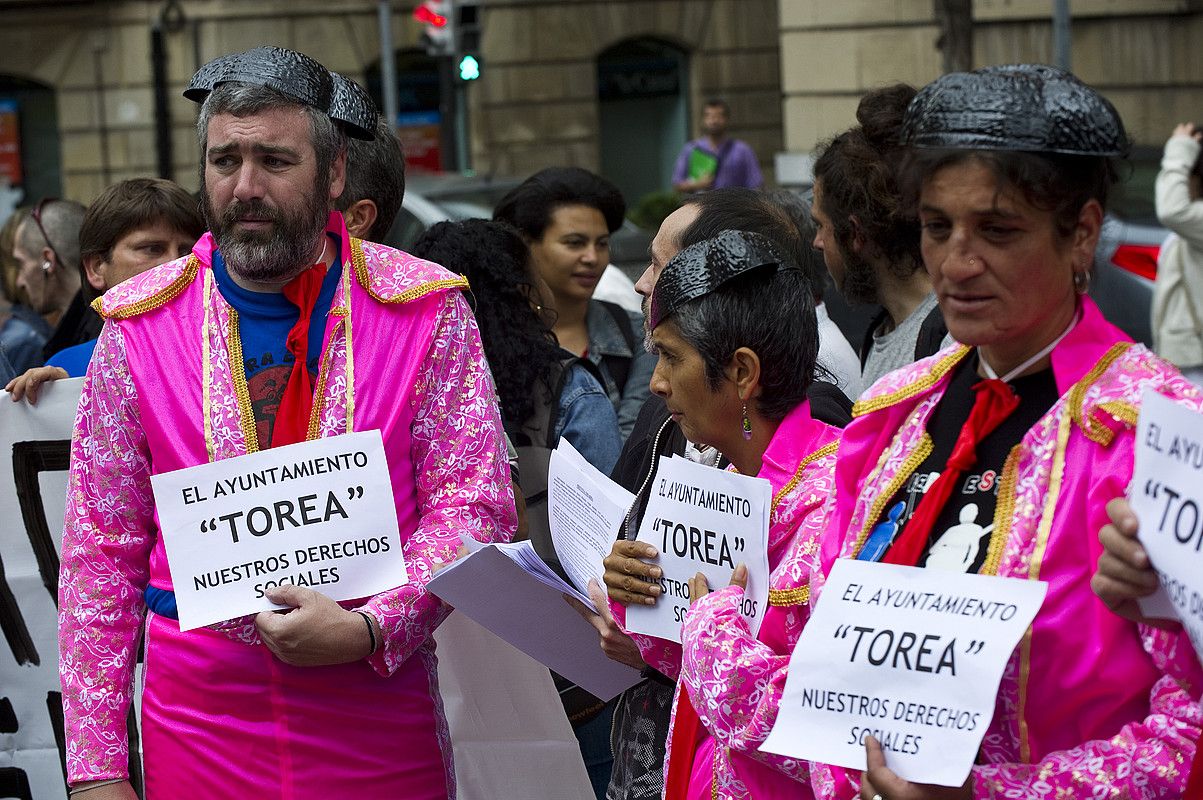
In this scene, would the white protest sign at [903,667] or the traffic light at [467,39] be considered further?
the traffic light at [467,39]

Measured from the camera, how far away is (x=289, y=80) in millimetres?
3098

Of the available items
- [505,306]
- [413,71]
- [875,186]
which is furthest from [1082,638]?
[413,71]

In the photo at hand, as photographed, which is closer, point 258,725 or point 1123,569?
point 1123,569

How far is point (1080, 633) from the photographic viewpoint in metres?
2.11

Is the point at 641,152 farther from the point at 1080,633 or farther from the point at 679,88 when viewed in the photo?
the point at 1080,633

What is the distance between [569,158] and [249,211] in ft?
67.7

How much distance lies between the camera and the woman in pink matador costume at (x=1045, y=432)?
2090 millimetres

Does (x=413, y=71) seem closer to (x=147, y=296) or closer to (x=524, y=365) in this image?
(x=524, y=365)

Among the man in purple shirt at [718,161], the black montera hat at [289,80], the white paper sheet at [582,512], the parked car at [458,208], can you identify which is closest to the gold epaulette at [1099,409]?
the white paper sheet at [582,512]

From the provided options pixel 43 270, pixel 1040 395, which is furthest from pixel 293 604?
pixel 43 270

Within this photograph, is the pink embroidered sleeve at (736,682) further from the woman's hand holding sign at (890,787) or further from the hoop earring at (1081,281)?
the hoop earring at (1081,281)

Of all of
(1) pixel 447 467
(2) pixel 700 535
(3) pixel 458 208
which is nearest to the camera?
(2) pixel 700 535

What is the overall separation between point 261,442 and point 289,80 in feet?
2.16

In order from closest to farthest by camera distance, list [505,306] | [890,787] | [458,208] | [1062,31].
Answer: [890,787], [505,306], [458,208], [1062,31]
